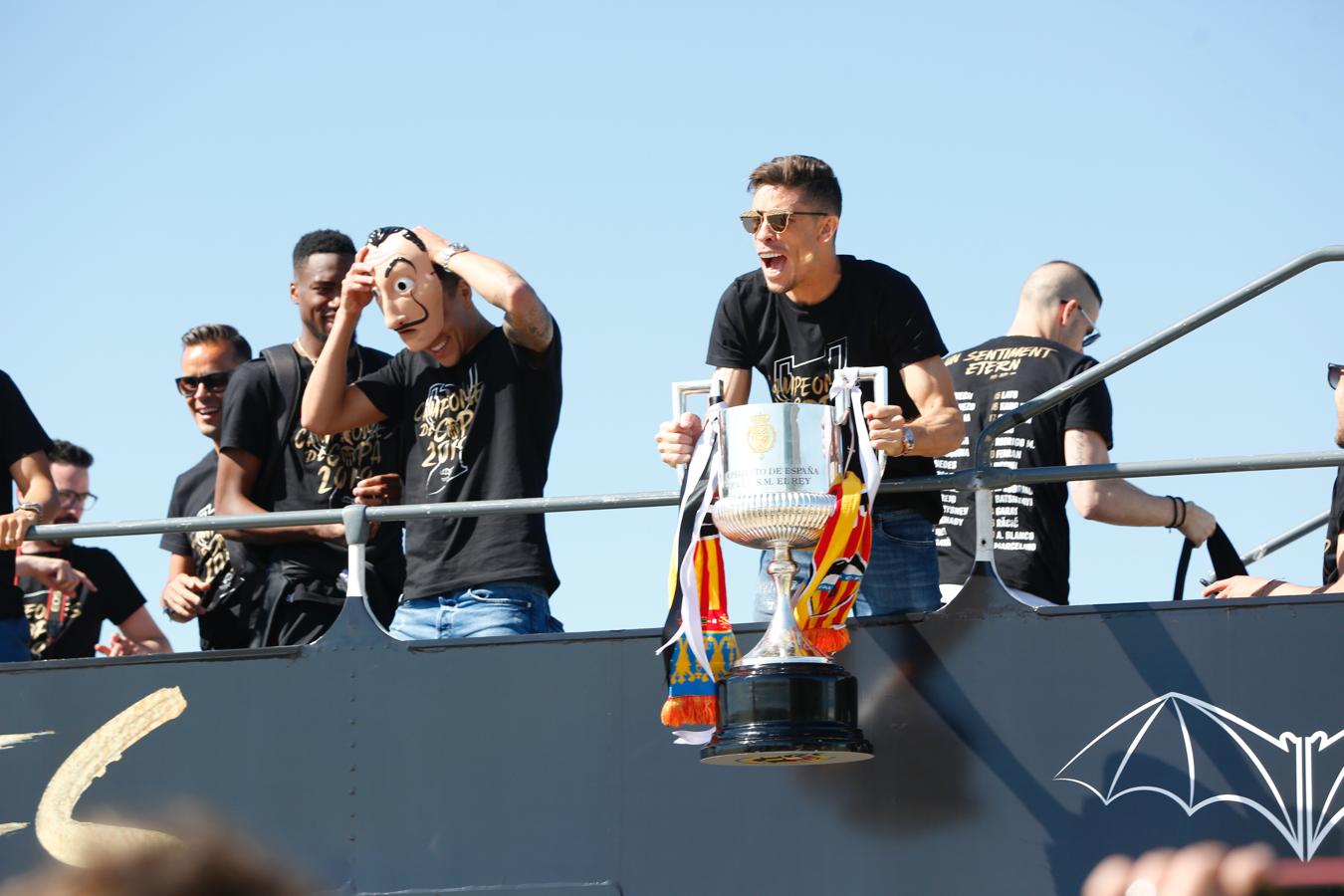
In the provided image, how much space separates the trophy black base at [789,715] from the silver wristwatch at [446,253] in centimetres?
191

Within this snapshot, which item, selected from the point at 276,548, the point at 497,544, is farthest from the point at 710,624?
the point at 276,548

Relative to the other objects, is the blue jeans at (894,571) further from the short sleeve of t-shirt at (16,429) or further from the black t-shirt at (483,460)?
the short sleeve of t-shirt at (16,429)

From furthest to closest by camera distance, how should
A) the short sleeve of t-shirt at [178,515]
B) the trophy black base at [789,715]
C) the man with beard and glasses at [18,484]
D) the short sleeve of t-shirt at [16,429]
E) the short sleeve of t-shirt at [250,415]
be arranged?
the short sleeve of t-shirt at [178,515], the short sleeve of t-shirt at [16,429], the short sleeve of t-shirt at [250,415], the man with beard and glasses at [18,484], the trophy black base at [789,715]

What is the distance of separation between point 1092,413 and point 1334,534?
85cm

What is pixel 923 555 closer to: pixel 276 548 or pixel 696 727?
pixel 696 727

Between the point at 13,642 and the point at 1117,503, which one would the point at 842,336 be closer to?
the point at 1117,503

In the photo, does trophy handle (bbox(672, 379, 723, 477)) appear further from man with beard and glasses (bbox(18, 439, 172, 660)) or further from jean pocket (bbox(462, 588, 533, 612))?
man with beard and glasses (bbox(18, 439, 172, 660))

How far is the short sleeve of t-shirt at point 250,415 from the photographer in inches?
254

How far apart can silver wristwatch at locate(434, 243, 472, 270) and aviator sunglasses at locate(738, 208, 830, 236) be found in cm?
101

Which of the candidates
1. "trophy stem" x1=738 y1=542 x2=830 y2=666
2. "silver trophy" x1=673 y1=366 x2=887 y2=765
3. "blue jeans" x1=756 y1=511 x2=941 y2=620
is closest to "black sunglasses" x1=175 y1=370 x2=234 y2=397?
"blue jeans" x1=756 y1=511 x2=941 y2=620

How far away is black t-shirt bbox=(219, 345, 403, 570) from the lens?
6.40 m

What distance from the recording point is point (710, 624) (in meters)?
5.14

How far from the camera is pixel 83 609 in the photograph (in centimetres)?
727

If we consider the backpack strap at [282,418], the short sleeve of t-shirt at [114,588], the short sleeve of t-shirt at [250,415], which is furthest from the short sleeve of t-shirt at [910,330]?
the short sleeve of t-shirt at [114,588]
